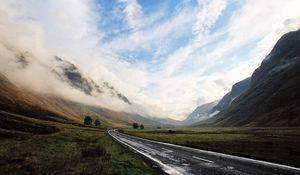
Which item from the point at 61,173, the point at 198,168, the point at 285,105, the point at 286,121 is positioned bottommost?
the point at 61,173

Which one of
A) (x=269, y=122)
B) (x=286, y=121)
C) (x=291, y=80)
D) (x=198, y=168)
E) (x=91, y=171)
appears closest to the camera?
(x=91, y=171)

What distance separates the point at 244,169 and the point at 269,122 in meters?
158

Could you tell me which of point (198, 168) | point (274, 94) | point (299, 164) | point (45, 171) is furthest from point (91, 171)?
point (274, 94)

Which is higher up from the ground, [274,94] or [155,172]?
[274,94]

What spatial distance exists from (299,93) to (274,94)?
98.7 ft

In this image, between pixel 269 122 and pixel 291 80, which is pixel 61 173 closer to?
pixel 269 122

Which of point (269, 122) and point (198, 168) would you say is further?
point (269, 122)

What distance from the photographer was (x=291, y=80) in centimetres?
19575

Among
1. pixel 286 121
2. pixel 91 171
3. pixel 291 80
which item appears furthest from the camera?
pixel 291 80

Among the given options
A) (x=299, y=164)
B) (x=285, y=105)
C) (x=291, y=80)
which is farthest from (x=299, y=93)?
(x=299, y=164)

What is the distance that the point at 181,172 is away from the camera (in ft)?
51.8

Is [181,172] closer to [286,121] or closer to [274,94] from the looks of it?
[286,121]

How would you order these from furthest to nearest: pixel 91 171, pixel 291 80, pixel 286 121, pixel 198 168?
1. pixel 291 80
2. pixel 286 121
3. pixel 198 168
4. pixel 91 171

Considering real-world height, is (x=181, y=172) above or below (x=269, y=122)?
below
